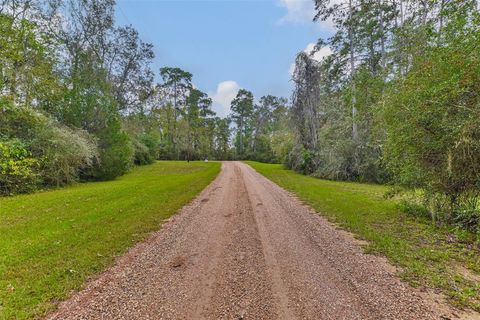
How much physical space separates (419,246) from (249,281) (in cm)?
340

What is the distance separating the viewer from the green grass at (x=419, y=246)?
316 centimetres

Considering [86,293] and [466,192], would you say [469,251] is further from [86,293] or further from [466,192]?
[86,293]

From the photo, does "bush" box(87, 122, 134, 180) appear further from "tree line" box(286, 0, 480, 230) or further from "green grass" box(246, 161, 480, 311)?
"tree line" box(286, 0, 480, 230)

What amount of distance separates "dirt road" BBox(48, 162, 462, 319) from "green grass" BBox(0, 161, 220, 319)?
37 cm

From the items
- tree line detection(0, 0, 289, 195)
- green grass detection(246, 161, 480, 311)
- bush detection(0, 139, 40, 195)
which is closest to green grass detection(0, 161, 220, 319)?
bush detection(0, 139, 40, 195)

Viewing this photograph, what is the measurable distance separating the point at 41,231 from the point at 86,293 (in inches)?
127

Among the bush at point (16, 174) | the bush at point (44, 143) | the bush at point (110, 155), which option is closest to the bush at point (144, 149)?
the bush at point (110, 155)

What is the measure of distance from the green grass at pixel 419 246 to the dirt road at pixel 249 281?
0.36m

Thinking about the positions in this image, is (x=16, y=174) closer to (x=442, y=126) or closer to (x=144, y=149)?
(x=442, y=126)

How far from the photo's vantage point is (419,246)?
450 centimetres

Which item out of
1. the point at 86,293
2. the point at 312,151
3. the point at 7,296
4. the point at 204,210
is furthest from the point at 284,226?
the point at 312,151

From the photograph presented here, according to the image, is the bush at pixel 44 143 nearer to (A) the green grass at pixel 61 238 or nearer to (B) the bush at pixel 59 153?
(B) the bush at pixel 59 153

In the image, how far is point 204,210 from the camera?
7113mm

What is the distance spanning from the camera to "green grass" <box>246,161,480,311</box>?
3158 mm
